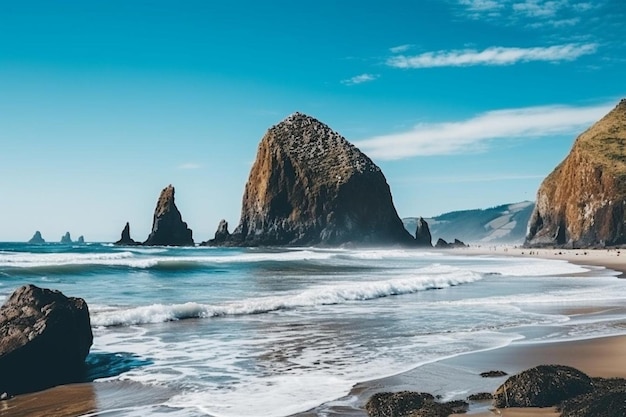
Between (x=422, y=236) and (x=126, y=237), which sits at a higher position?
(x=126, y=237)

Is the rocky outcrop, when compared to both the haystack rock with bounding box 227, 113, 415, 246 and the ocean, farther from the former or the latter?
the haystack rock with bounding box 227, 113, 415, 246

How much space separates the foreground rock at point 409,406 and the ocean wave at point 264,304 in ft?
31.9

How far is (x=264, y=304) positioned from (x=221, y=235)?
334 feet

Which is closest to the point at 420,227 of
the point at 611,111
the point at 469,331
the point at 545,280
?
the point at 611,111

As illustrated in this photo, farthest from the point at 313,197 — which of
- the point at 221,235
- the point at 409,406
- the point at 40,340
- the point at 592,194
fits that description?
the point at 409,406

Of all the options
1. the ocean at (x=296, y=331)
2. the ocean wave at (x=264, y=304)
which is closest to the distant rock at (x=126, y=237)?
the ocean at (x=296, y=331)

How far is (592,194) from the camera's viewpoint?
80625mm

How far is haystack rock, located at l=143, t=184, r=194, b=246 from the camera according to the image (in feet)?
379

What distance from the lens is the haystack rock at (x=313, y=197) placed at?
115 metres

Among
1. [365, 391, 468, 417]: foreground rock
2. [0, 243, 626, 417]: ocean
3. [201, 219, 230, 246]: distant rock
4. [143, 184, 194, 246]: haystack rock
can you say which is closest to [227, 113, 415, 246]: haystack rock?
[201, 219, 230, 246]: distant rock

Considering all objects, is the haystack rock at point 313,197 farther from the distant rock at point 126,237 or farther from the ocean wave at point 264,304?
the ocean wave at point 264,304

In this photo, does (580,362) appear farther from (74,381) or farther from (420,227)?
(420,227)

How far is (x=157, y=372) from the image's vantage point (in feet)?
32.7

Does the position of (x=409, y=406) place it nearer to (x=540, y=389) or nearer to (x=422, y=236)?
(x=540, y=389)
